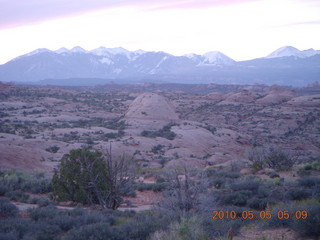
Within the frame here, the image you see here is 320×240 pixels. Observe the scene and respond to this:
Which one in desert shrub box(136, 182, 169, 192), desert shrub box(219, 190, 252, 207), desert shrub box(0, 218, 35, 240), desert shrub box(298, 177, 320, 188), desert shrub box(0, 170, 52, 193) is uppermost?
desert shrub box(0, 218, 35, 240)

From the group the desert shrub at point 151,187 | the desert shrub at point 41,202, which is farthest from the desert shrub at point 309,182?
the desert shrub at point 41,202

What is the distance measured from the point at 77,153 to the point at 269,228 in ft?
28.2

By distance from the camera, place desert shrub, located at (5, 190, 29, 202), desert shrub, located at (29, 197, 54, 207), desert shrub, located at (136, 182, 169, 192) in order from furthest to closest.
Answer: desert shrub, located at (136, 182, 169, 192) → desert shrub, located at (5, 190, 29, 202) → desert shrub, located at (29, 197, 54, 207)

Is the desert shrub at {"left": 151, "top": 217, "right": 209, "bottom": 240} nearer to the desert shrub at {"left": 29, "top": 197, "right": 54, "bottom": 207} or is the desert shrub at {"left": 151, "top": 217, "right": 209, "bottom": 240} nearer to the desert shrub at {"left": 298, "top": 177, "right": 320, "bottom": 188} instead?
the desert shrub at {"left": 29, "top": 197, "right": 54, "bottom": 207}

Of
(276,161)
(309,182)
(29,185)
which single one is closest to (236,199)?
(309,182)

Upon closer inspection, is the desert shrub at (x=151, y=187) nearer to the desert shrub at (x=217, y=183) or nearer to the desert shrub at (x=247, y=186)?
the desert shrub at (x=217, y=183)

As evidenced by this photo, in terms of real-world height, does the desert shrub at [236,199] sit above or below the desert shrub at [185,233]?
below

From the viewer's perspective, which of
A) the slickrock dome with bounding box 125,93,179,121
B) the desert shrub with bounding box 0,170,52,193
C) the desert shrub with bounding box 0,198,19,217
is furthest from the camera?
the slickrock dome with bounding box 125,93,179,121

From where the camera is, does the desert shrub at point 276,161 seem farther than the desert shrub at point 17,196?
Yes

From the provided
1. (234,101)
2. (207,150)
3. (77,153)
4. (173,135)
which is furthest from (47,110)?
(77,153)
